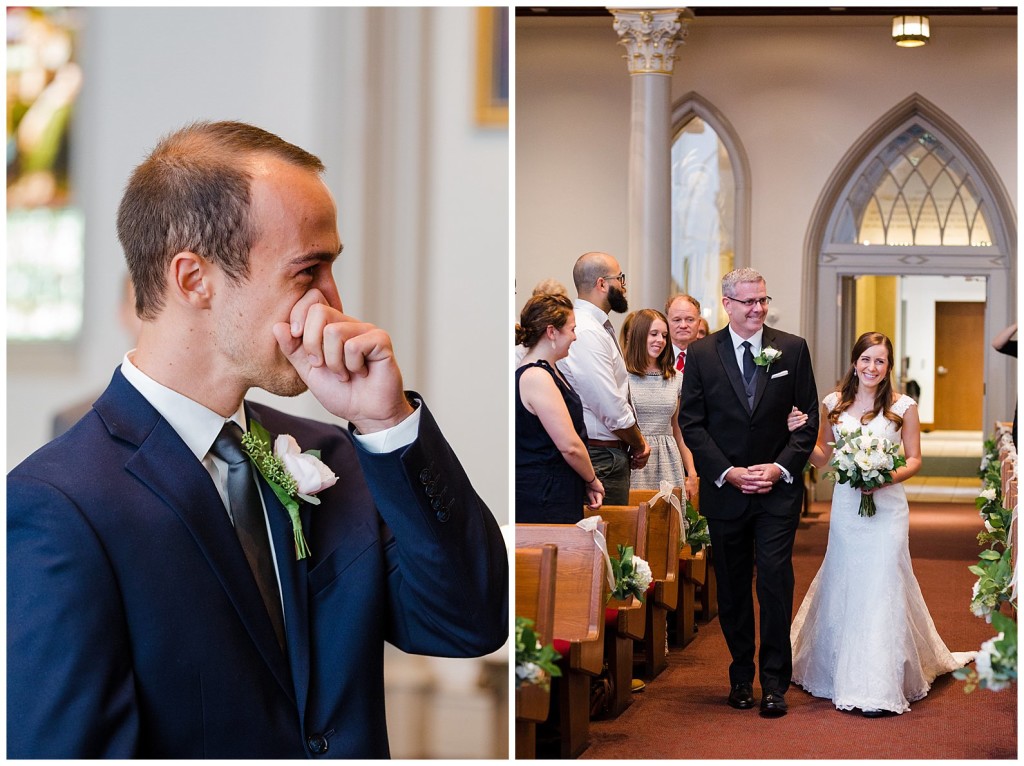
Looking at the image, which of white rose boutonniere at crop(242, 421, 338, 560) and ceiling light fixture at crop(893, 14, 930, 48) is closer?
white rose boutonniere at crop(242, 421, 338, 560)

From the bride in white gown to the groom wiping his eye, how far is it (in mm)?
2956

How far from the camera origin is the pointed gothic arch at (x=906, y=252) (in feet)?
41.3

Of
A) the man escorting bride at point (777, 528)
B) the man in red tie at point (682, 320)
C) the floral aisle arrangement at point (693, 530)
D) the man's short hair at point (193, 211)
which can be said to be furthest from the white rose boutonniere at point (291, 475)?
the man in red tie at point (682, 320)

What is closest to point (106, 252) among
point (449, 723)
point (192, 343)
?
point (192, 343)

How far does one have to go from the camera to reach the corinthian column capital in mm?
10445

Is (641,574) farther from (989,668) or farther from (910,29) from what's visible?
(910,29)

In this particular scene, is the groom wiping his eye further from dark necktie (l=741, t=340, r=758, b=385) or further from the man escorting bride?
dark necktie (l=741, t=340, r=758, b=385)

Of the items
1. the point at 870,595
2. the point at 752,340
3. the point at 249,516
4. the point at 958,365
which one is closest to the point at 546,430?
the point at 752,340

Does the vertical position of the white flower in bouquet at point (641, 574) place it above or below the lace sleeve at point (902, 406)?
below

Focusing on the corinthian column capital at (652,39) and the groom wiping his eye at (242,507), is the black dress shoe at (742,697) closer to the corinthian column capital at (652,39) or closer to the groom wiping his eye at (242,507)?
the groom wiping his eye at (242,507)

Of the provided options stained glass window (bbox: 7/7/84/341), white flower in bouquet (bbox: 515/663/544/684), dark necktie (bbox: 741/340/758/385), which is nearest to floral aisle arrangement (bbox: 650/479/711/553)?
dark necktie (bbox: 741/340/758/385)

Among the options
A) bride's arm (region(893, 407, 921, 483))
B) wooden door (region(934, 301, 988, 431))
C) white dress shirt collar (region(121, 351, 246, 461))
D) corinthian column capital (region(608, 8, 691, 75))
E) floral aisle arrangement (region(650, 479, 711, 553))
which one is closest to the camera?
white dress shirt collar (region(121, 351, 246, 461))

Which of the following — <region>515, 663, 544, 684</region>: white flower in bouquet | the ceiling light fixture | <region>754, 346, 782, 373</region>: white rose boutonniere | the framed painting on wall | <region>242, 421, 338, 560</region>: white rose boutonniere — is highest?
the ceiling light fixture

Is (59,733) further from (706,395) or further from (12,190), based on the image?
(706,395)
